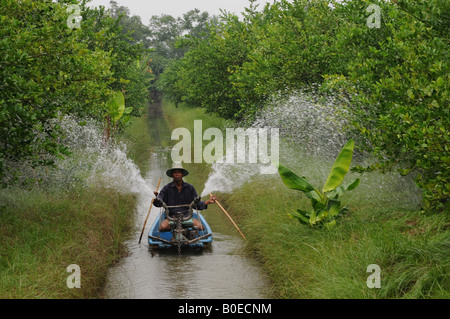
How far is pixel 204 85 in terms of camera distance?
884 inches

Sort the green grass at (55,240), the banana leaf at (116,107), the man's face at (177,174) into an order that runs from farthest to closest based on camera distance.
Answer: the banana leaf at (116,107) → the man's face at (177,174) → the green grass at (55,240)

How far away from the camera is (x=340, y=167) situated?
871cm

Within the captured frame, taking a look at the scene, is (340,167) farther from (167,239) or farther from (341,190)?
(167,239)

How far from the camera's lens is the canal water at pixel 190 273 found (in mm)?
8203

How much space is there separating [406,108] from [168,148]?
22917 millimetres

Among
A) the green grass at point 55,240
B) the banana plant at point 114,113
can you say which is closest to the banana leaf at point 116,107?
the banana plant at point 114,113

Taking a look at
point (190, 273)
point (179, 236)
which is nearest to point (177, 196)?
point (179, 236)

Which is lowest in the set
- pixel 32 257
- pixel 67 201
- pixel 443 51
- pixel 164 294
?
pixel 164 294

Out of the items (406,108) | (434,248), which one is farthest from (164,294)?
(406,108)

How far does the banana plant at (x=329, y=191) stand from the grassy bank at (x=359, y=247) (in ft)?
0.61

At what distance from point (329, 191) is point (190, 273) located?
2.88 metres

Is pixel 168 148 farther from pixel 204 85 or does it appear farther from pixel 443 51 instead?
pixel 443 51

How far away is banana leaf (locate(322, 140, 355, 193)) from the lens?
28.2 feet

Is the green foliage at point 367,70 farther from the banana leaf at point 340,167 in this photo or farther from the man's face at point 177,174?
the man's face at point 177,174
